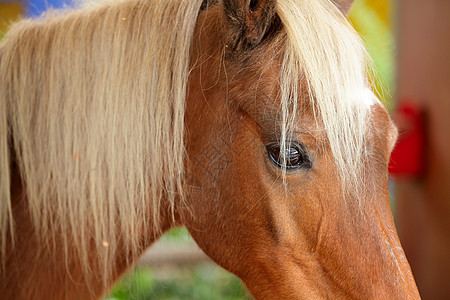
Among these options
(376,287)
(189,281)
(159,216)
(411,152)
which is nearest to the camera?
(376,287)

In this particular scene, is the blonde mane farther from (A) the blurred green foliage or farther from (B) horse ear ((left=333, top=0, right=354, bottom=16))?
(A) the blurred green foliage

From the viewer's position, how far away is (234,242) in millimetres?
1235

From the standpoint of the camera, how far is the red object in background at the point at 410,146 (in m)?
2.92

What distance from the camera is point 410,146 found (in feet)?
9.59

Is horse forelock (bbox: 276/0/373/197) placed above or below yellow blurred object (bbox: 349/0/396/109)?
above

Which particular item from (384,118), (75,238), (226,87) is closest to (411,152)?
(384,118)

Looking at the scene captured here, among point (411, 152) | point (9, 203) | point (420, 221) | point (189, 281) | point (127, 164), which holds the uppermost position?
point (127, 164)

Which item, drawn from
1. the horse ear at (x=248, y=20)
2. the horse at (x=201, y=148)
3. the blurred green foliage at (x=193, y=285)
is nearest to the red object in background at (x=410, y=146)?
the blurred green foliage at (x=193, y=285)

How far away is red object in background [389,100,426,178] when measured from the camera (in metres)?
2.92

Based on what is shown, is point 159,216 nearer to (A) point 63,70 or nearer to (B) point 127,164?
(B) point 127,164

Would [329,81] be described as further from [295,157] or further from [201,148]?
[201,148]

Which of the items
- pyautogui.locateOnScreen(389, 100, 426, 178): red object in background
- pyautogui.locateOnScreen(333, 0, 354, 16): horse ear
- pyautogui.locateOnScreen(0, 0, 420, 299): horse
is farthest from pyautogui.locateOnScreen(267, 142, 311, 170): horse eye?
pyautogui.locateOnScreen(389, 100, 426, 178): red object in background

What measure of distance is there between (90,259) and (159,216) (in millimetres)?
230

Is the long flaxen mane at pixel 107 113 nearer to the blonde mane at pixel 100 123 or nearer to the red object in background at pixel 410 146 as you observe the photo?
the blonde mane at pixel 100 123
